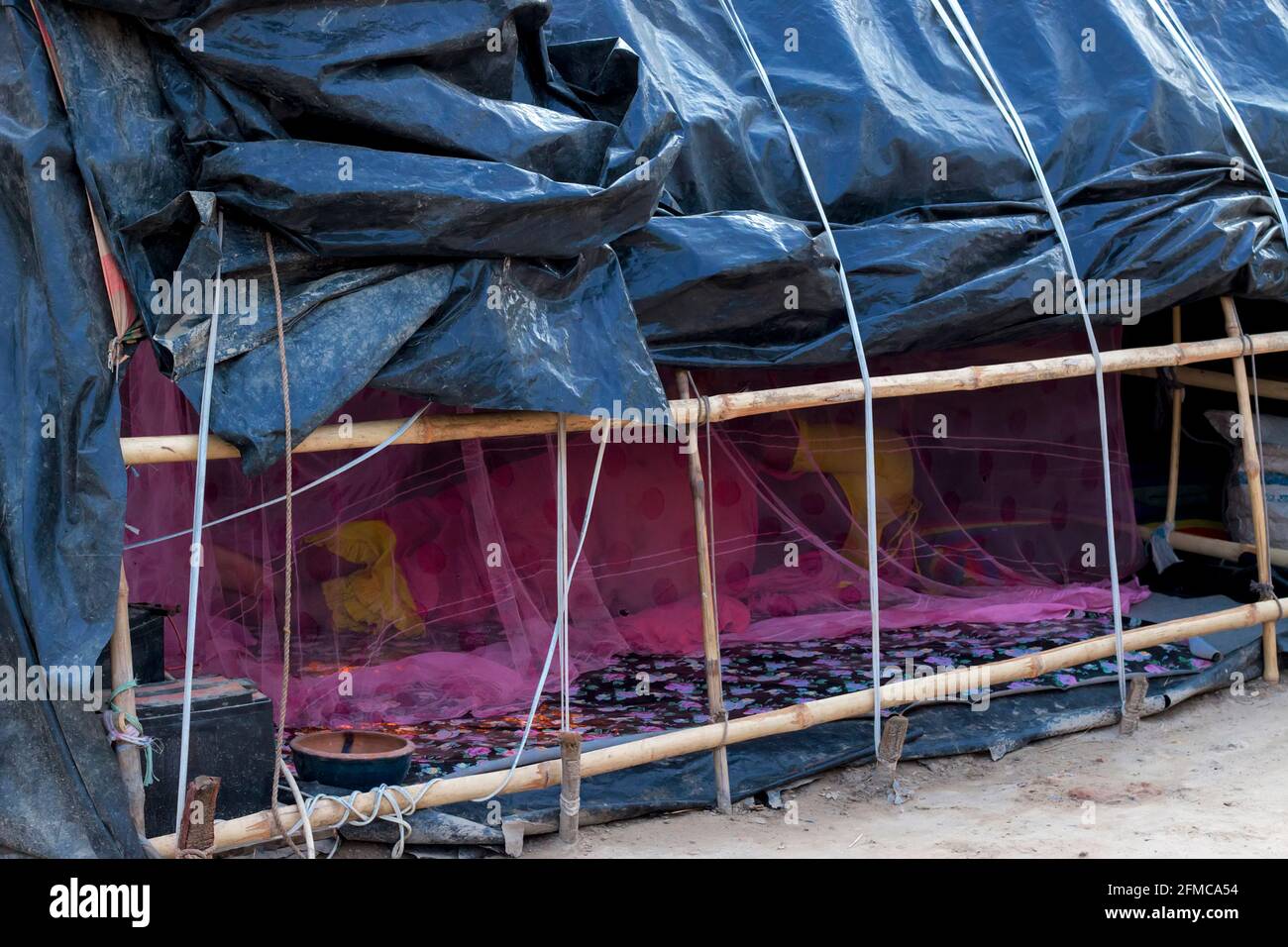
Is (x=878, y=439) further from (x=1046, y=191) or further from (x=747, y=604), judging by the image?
(x=1046, y=191)

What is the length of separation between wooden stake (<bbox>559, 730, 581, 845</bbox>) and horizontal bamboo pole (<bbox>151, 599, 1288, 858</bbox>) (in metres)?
0.05

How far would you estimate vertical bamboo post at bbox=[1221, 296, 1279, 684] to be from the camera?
570 cm

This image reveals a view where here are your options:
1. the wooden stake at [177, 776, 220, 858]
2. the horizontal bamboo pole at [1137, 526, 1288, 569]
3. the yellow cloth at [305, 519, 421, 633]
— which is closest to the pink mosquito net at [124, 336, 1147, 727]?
the yellow cloth at [305, 519, 421, 633]

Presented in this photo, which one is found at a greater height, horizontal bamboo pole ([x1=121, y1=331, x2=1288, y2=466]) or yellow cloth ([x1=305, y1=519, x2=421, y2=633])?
horizontal bamboo pole ([x1=121, y1=331, x2=1288, y2=466])

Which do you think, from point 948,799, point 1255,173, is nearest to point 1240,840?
point 948,799

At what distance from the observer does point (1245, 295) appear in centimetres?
557

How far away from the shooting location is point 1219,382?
22.7 ft

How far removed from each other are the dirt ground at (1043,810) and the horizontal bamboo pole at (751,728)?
257 mm

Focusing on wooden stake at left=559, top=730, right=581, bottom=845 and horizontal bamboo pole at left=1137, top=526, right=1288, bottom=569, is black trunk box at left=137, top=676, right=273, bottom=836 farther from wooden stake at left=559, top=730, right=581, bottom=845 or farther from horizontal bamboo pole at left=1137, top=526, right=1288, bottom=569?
horizontal bamboo pole at left=1137, top=526, right=1288, bottom=569

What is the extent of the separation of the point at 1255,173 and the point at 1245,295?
0.55 meters

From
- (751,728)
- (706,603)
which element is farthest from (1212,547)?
(706,603)

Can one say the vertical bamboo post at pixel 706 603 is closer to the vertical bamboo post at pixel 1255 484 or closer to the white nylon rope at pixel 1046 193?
the white nylon rope at pixel 1046 193

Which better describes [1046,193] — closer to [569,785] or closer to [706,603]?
[706,603]

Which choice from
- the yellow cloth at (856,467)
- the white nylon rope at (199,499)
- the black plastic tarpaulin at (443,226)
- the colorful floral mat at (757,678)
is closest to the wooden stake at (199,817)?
the white nylon rope at (199,499)
